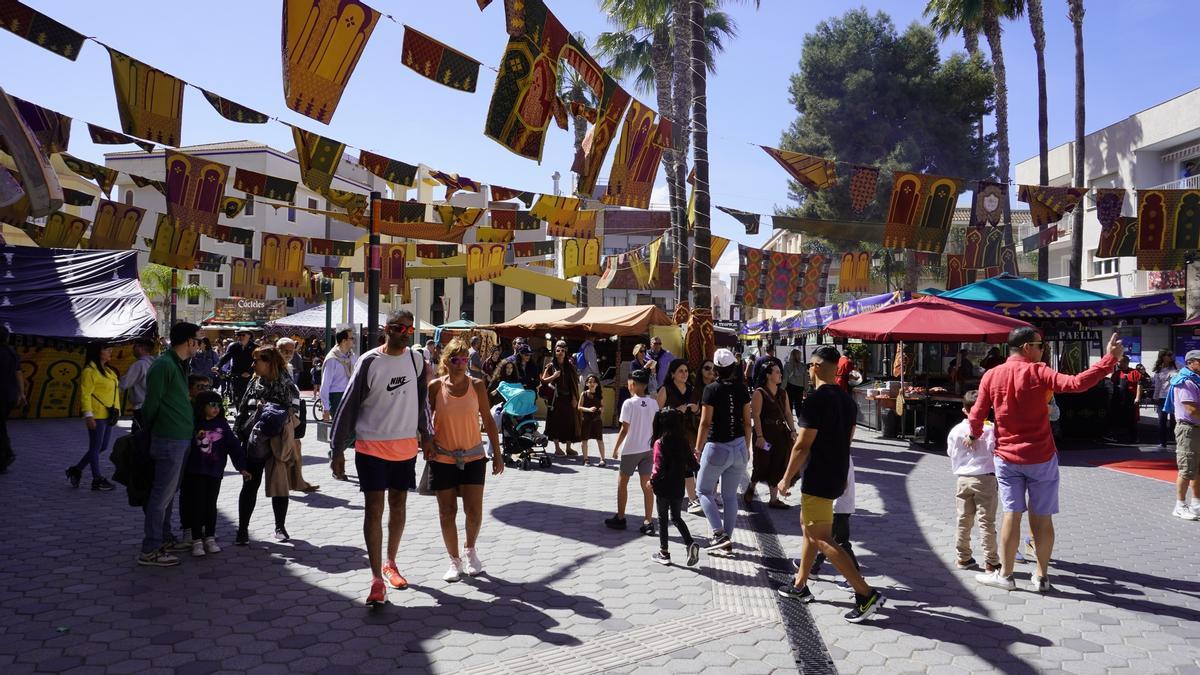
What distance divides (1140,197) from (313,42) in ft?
49.6

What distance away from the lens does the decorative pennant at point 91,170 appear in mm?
13352

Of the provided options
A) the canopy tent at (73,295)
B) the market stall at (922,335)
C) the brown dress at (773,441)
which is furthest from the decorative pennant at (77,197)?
the market stall at (922,335)

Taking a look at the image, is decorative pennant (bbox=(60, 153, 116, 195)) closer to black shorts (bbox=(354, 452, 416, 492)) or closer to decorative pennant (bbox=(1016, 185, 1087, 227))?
black shorts (bbox=(354, 452, 416, 492))

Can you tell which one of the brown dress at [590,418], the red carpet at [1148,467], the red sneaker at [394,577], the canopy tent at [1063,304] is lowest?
the red carpet at [1148,467]

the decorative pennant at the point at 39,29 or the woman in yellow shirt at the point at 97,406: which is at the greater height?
the decorative pennant at the point at 39,29

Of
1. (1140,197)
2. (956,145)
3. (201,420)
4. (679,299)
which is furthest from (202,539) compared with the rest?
(956,145)

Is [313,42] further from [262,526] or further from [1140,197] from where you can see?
[1140,197]

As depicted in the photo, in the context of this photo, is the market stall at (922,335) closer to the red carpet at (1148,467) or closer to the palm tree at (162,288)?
the red carpet at (1148,467)

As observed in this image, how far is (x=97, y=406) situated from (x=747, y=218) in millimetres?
12235

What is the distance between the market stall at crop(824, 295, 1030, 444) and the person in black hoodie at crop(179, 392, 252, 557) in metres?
9.63

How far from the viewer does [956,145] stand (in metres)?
34.9

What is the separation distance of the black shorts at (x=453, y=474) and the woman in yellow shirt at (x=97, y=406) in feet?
15.6

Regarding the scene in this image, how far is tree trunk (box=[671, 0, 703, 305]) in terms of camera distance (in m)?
16.9

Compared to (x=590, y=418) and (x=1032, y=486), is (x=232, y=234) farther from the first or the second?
(x=1032, y=486)
